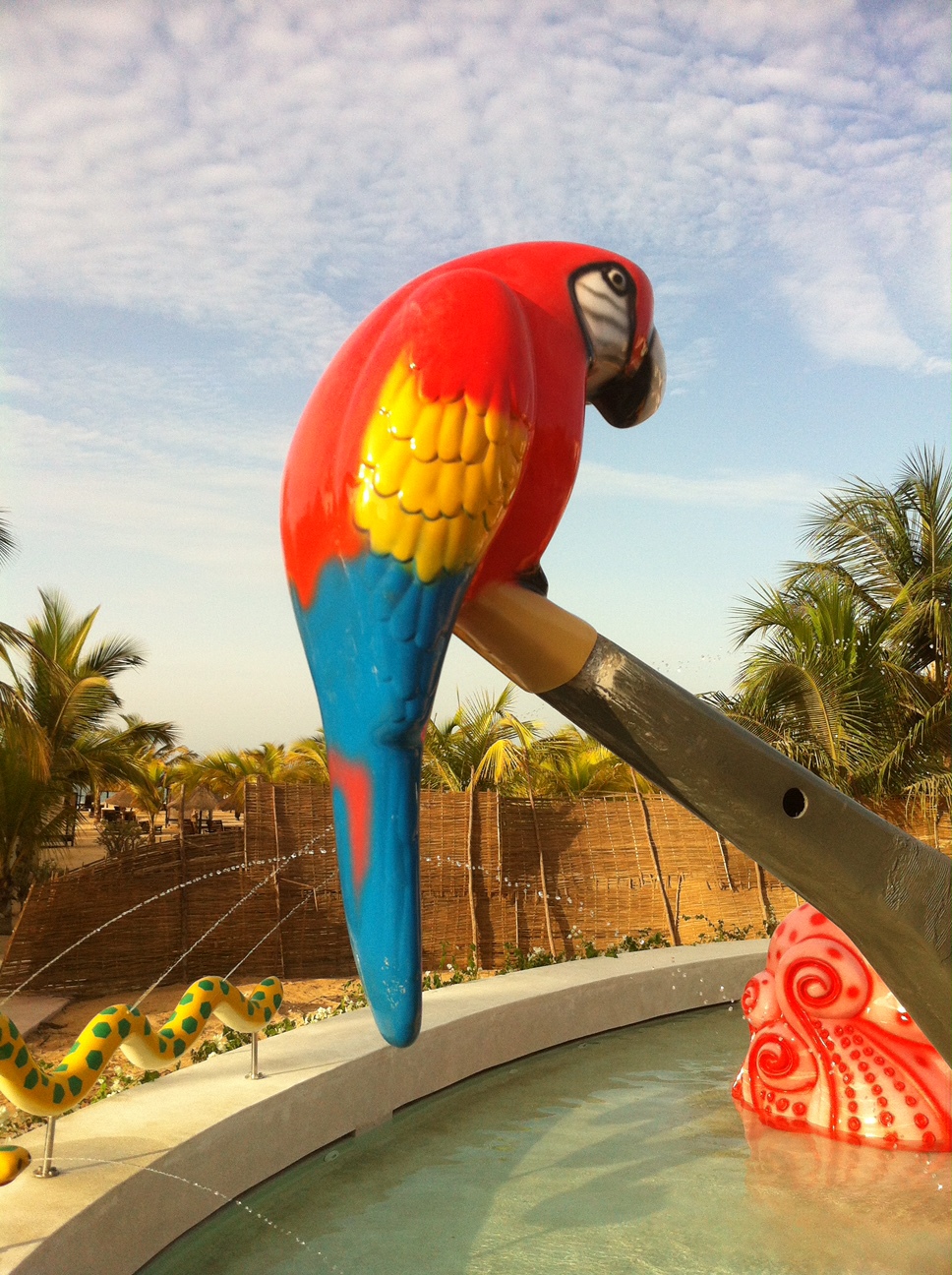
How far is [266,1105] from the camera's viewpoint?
14.1 feet

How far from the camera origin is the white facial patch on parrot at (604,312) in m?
2.05

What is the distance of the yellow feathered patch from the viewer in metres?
1.74

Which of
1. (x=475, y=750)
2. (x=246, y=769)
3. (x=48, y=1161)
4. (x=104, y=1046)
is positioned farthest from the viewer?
(x=246, y=769)

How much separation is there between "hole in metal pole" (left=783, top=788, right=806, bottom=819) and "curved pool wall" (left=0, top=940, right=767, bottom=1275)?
2.24 meters

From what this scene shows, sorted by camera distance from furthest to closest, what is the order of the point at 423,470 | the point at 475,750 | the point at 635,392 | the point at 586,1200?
the point at 475,750, the point at 586,1200, the point at 635,392, the point at 423,470

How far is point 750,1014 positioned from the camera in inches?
197

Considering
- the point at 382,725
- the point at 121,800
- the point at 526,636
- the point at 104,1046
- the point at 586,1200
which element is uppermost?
the point at 121,800

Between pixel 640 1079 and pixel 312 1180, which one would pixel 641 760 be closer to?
pixel 312 1180

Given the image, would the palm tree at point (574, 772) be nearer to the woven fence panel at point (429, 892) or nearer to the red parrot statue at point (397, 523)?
the woven fence panel at point (429, 892)

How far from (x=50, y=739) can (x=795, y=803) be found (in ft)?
34.1

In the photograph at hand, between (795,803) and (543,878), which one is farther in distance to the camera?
(543,878)

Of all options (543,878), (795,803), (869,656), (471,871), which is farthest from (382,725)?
(869,656)

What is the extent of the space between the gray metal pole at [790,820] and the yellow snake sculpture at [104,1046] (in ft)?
6.90

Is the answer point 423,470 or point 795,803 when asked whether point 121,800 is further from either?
point 423,470
